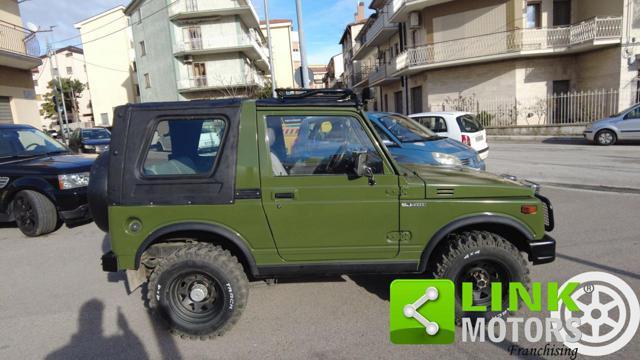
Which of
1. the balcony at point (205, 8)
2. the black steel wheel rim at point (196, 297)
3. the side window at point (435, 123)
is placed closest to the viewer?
the black steel wheel rim at point (196, 297)

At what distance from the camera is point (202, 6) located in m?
35.1

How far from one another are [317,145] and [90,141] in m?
15.8

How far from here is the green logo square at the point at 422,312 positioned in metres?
3.07

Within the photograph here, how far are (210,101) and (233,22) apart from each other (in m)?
36.1

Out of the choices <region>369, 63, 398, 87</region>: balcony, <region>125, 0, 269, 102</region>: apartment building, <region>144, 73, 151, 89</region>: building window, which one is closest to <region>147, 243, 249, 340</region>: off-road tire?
<region>369, 63, 398, 87</region>: balcony

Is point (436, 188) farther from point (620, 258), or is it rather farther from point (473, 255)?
point (620, 258)

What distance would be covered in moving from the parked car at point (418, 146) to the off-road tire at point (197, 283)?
151 inches

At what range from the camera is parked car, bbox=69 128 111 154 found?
15.2 m

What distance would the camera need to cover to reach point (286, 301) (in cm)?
375

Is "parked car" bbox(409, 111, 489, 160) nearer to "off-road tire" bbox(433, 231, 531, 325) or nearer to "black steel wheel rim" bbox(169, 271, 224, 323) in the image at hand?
"off-road tire" bbox(433, 231, 531, 325)

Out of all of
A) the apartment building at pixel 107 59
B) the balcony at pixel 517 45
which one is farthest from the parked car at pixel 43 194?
the apartment building at pixel 107 59

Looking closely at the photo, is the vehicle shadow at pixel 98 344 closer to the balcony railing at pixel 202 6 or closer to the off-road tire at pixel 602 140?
the off-road tire at pixel 602 140

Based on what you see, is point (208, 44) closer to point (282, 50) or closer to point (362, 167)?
point (282, 50)

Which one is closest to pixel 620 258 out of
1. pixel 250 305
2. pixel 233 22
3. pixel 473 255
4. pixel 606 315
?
pixel 606 315
